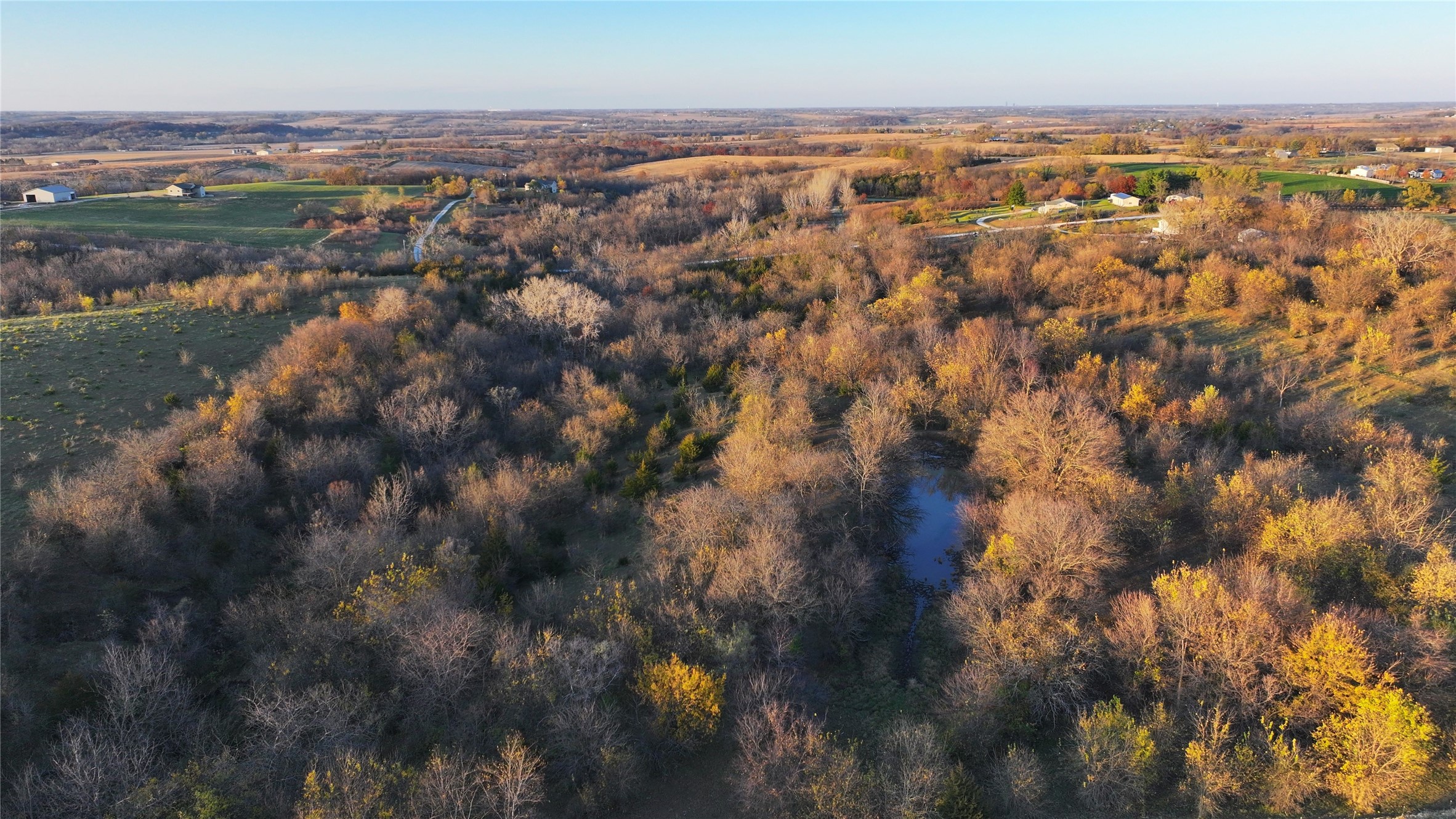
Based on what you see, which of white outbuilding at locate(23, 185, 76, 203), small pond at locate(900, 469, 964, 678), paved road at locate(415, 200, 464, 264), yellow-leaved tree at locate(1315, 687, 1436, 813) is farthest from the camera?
white outbuilding at locate(23, 185, 76, 203)

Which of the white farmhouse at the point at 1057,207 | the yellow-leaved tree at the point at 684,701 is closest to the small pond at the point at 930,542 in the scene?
the yellow-leaved tree at the point at 684,701

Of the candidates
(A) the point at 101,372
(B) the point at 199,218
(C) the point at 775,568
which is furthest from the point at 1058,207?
(B) the point at 199,218

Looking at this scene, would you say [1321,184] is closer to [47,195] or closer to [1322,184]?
[1322,184]

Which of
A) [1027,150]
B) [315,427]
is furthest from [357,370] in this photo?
[1027,150]

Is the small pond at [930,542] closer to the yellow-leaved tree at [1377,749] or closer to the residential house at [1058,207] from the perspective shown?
the yellow-leaved tree at [1377,749]

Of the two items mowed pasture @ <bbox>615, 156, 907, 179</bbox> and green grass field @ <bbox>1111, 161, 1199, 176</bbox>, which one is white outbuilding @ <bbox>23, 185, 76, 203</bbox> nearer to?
mowed pasture @ <bbox>615, 156, 907, 179</bbox>

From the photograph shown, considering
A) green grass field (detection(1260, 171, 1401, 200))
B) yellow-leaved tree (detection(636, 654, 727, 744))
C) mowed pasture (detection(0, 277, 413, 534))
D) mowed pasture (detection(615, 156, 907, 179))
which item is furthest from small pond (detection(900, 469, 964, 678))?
mowed pasture (detection(615, 156, 907, 179))
